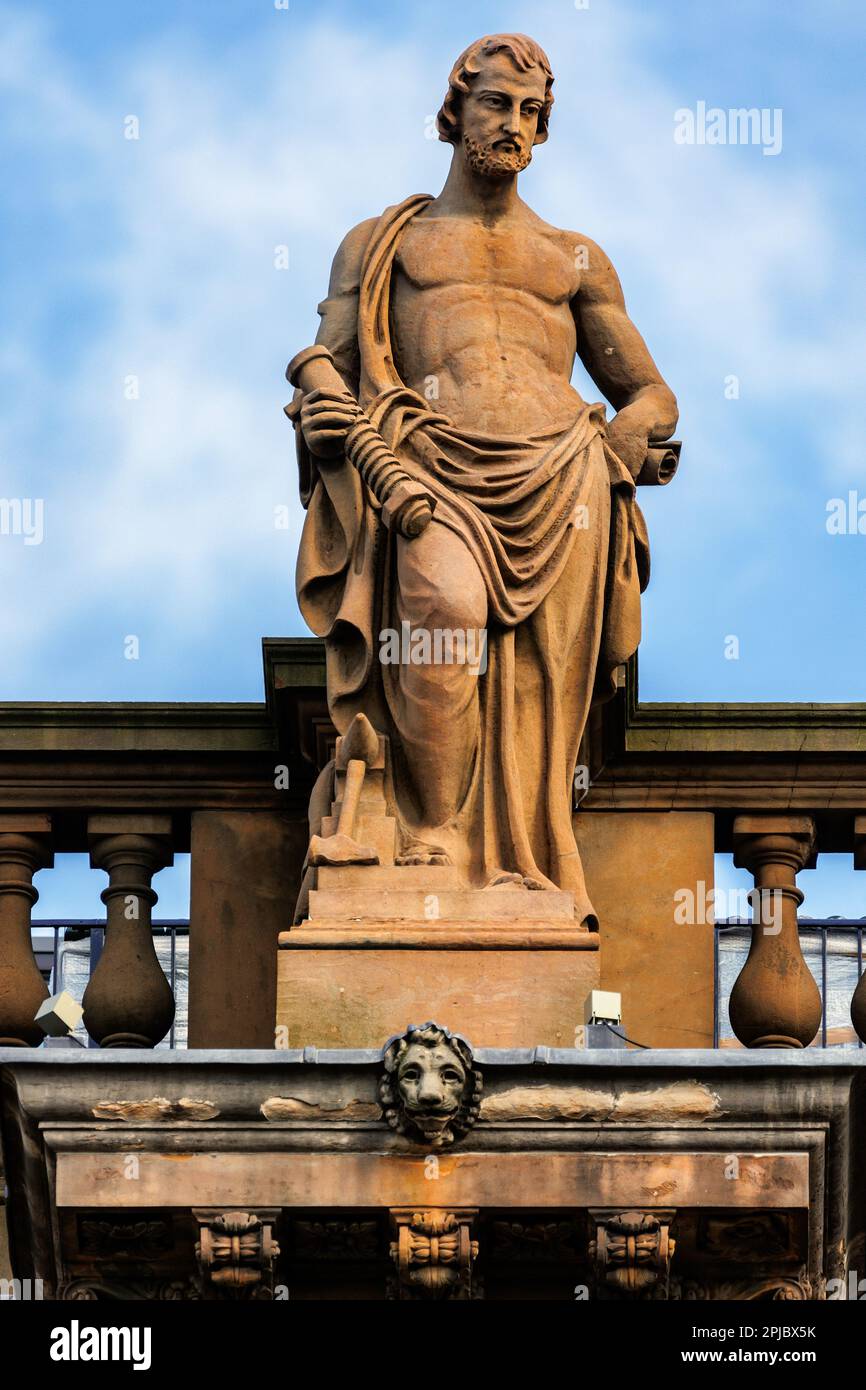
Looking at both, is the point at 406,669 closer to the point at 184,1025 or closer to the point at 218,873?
the point at 218,873

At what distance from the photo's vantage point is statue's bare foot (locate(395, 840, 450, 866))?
17.7m

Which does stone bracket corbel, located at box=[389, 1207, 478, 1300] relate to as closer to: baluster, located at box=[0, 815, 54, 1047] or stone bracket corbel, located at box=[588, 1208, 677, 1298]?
stone bracket corbel, located at box=[588, 1208, 677, 1298]

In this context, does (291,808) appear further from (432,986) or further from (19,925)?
(432,986)

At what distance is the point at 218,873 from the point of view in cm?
1881

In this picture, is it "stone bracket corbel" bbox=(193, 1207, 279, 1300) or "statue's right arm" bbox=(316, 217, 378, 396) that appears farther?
"statue's right arm" bbox=(316, 217, 378, 396)

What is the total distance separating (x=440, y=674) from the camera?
17.8m

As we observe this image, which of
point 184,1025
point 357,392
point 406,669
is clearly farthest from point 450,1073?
point 184,1025

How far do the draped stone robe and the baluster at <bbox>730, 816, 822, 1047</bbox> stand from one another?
3.37ft

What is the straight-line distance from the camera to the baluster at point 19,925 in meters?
18.4

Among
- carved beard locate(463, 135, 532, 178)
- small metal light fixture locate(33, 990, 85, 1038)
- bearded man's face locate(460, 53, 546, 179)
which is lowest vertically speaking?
small metal light fixture locate(33, 990, 85, 1038)

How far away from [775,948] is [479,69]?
3.76 m

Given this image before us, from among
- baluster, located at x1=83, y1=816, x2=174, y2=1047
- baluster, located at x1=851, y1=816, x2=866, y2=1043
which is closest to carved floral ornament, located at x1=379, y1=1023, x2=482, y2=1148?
baluster, located at x1=83, y1=816, x2=174, y2=1047

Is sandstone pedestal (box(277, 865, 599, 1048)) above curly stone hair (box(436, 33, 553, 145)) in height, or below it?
below

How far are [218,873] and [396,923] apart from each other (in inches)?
63.7
